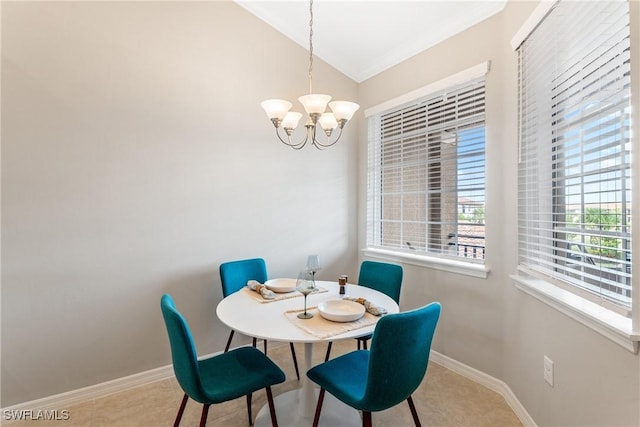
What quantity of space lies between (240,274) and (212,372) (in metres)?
0.98

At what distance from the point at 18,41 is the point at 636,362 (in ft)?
11.4

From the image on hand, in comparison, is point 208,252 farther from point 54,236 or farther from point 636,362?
point 636,362

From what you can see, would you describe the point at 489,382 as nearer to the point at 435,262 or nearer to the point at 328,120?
the point at 435,262

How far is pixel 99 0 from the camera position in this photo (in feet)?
7.14

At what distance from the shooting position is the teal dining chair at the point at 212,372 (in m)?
1.37

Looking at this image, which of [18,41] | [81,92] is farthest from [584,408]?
[18,41]

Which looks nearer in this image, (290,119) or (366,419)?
(366,419)

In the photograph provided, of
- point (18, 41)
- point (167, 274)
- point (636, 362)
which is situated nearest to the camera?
point (636, 362)

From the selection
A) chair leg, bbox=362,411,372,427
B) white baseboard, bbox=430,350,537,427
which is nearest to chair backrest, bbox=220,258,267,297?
chair leg, bbox=362,411,372,427

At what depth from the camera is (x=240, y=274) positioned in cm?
255

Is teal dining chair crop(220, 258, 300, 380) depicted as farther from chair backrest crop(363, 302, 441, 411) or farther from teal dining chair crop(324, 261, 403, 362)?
chair backrest crop(363, 302, 441, 411)

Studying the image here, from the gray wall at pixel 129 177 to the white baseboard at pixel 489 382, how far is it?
1.51 m

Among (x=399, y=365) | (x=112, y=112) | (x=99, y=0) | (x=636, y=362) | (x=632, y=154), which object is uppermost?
(x=99, y=0)

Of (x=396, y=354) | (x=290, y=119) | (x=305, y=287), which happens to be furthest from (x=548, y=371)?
(x=290, y=119)
